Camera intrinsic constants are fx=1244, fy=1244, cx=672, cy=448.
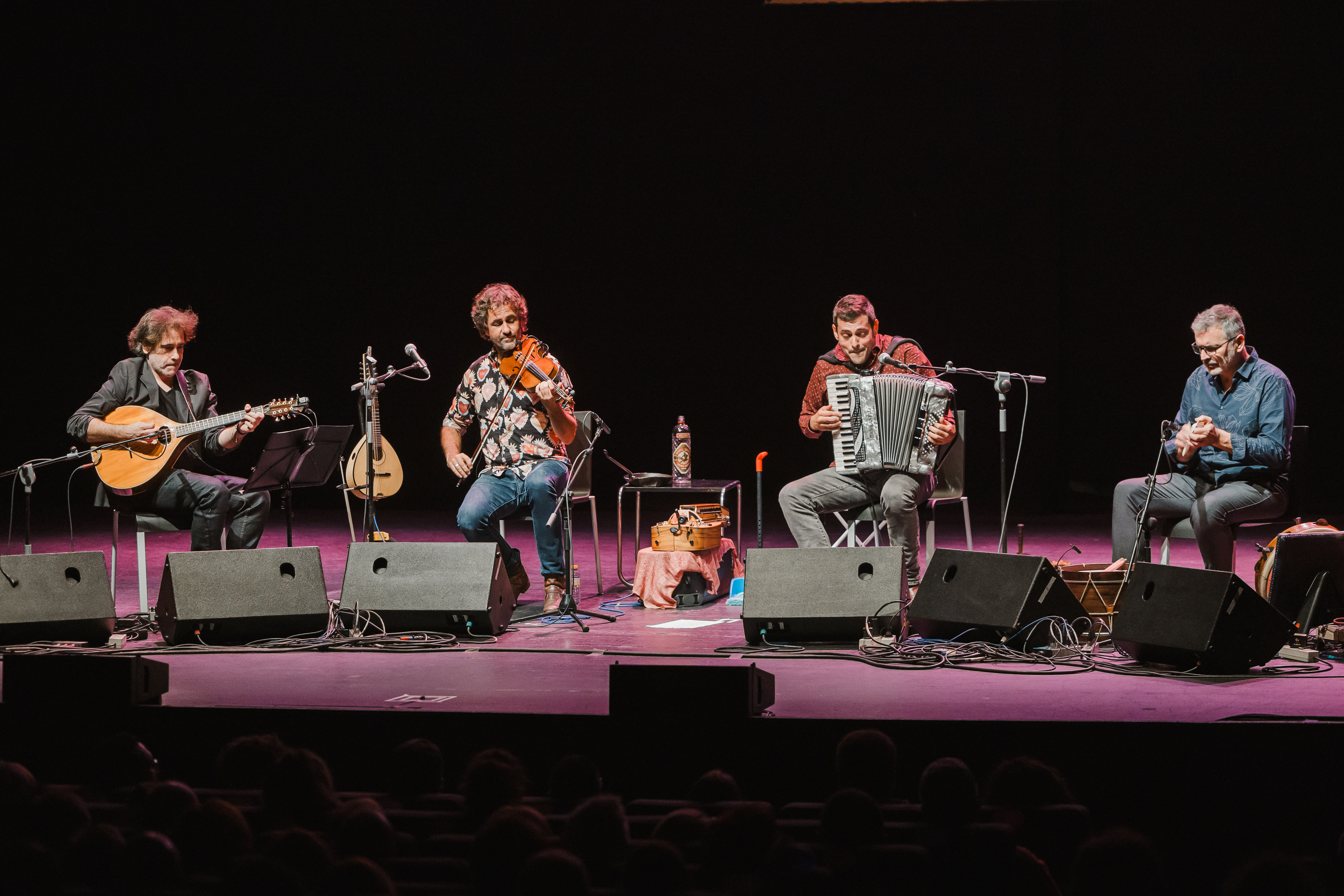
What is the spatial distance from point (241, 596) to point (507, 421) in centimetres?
133

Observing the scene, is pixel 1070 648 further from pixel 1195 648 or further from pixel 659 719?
pixel 659 719

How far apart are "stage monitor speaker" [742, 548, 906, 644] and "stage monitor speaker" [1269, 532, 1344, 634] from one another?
3.91 ft

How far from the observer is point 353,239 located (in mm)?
8852

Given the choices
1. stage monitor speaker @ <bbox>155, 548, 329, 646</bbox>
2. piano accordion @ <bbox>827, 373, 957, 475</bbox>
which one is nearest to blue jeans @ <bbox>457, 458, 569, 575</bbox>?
stage monitor speaker @ <bbox>155, 548, 329, 646</bbox>

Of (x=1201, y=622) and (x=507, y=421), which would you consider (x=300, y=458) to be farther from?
(x=1201, y=622)

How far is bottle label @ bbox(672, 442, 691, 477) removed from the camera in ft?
18.2

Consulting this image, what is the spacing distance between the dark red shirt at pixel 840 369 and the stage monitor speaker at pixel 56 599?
8.91 ft

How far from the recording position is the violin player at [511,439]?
16.4 feet

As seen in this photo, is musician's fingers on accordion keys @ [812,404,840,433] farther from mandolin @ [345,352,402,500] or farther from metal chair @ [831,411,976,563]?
mandolin @ [345,352,402,500]

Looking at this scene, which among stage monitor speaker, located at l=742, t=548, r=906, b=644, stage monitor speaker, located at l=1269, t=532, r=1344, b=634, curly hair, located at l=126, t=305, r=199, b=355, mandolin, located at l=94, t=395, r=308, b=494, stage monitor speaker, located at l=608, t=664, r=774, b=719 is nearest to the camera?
stage monitor speaker, located at l=608, t=664, r=774, b=719

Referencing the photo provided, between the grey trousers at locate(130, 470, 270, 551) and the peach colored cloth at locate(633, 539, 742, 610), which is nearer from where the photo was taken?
the grey trousers at locate(130, 470, 270, 551)

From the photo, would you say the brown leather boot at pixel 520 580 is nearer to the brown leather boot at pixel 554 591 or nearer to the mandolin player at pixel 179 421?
the brown leather boot at pixel 554 591

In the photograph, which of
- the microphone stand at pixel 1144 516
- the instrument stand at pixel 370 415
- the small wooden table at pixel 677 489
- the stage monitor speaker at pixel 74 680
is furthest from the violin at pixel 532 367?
the stage monitor speaker at pixel 74 680

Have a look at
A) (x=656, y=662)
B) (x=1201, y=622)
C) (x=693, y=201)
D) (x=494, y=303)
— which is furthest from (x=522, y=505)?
(x=693, y=201)
